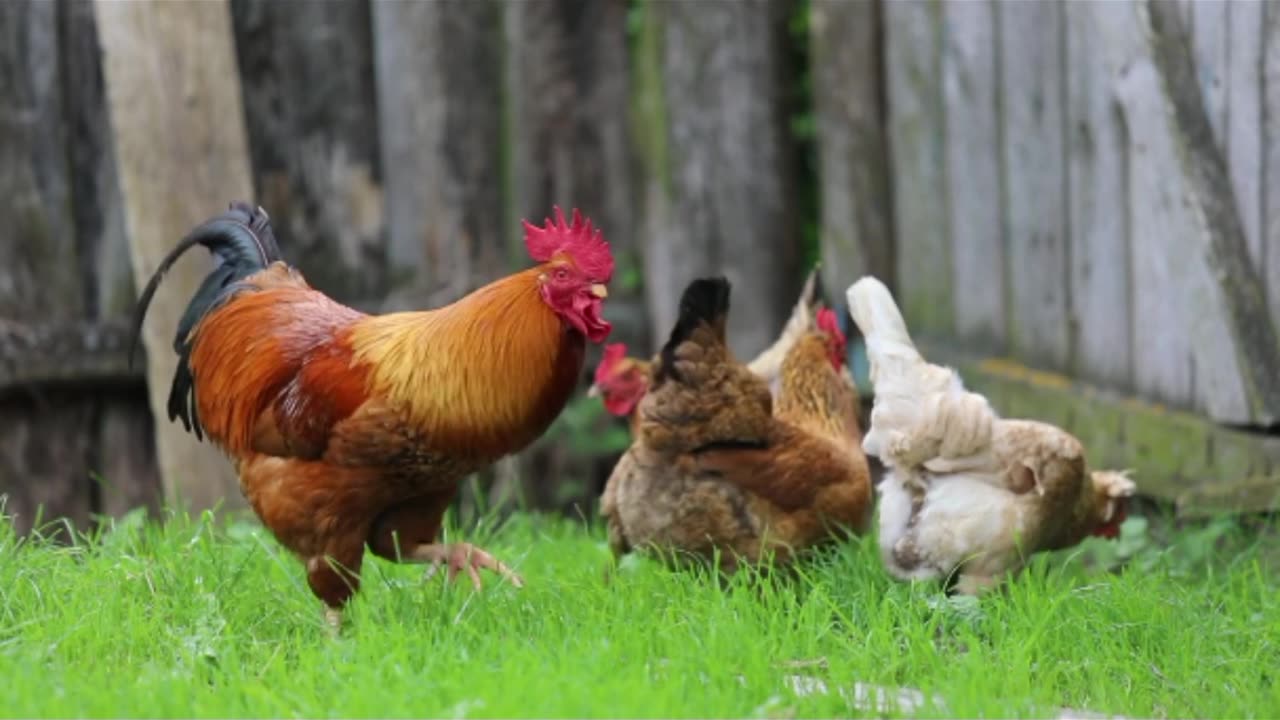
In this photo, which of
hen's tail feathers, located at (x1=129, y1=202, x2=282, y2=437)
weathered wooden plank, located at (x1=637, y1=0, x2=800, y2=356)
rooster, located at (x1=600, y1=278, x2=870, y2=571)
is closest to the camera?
hen's tail feathers, located at (x1=129, y1=202, x2=282, y2=437)

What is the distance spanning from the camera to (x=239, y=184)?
6957 mm

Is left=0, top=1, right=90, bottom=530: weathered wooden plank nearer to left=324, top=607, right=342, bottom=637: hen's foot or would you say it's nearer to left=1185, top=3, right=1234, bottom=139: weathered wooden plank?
left=324, top=607, right=342, bottom=637: hen's foot

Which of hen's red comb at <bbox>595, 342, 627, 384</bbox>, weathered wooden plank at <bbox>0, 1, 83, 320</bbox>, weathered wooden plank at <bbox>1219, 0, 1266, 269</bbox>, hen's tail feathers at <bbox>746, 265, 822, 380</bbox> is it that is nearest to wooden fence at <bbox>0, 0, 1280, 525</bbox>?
weathered wooden plank at <bbox>0, 1, 83, 320</bbox>

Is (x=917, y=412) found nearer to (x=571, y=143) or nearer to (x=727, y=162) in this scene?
(x=727, y=162)

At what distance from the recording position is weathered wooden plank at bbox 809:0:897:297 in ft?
25.0

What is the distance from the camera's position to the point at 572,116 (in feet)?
25.8

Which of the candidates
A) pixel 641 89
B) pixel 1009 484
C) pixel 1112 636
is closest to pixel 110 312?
pixel 641 89

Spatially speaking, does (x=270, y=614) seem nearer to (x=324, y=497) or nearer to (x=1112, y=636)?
(x=324, y=497)

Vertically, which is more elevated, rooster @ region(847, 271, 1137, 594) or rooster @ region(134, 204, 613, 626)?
rooster @ region(134, 204, 613, 626)

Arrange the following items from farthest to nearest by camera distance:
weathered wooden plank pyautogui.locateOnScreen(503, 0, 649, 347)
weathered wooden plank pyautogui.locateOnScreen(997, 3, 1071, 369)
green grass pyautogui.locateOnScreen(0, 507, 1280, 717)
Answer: weathered wooden plank pyautogui.locateOnScreen(503, 0, 649, 347) < weathered wooden plank pyautogui.locateOnScreen(997, 3, 1071, 369) < green grass pyautogui.locateOnScreen(0, 507, 1280, 717)

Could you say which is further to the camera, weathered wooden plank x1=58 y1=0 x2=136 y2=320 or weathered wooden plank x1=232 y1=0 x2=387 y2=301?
weathered wooden plank x1=232 y1=0 x2=387 y2=301

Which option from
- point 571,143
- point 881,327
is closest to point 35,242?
point 571,143

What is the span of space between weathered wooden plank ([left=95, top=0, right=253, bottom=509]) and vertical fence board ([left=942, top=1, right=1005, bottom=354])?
2.89 metres

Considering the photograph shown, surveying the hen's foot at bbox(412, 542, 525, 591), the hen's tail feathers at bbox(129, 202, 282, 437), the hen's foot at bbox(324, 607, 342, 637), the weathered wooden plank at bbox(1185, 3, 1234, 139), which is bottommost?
the hen's foot at bbox(324, 607, 342, 637)
